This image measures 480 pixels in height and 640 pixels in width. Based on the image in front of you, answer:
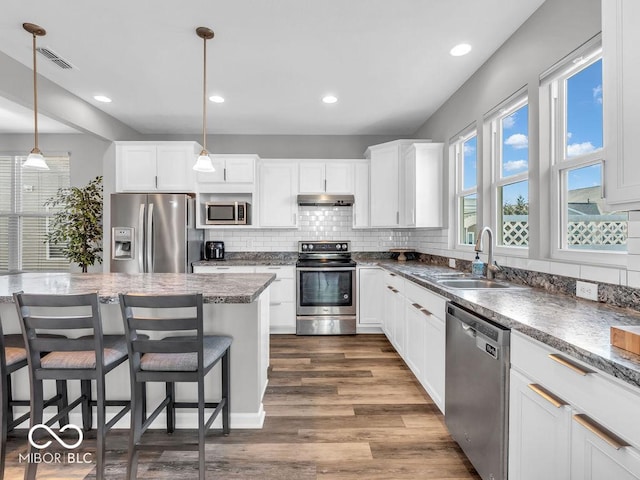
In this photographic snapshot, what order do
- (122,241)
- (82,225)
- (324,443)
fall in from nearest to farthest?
(324,443) → (122,241) → (82,225)

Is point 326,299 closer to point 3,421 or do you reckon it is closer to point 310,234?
point 310,234

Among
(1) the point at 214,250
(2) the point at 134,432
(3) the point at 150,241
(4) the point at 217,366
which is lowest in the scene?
(2) the point at 134,432

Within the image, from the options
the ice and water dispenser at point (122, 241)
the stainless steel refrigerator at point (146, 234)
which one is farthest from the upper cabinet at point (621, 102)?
the ice and water dispenser at point (122, 241)

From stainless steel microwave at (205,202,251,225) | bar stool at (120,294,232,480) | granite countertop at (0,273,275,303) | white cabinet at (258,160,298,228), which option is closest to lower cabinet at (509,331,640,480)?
granite countertop at (0,273,275,303)

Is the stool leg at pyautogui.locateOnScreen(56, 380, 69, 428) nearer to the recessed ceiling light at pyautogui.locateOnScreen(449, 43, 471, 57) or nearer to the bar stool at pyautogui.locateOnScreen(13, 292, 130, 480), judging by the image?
the bar stool at pyautogui.locateOnScreen(13, 292, 130, 480)

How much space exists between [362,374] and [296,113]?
2960 mm

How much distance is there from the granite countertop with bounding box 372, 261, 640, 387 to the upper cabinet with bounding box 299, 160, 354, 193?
265cm

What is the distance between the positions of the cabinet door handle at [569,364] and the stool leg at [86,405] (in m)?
2.43

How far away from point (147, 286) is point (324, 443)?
1.45 m

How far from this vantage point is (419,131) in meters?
4.54

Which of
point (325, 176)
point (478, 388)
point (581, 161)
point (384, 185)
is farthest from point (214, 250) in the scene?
point (581, 161)

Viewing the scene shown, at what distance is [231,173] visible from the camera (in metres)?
4.39

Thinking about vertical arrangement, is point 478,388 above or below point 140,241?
below

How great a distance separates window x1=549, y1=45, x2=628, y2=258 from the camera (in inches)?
70.8
